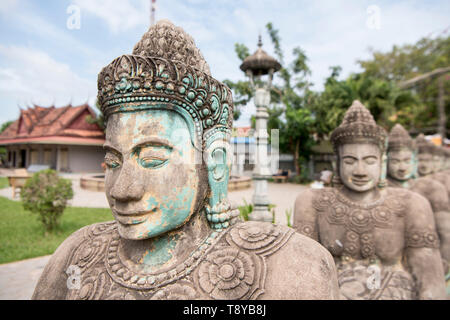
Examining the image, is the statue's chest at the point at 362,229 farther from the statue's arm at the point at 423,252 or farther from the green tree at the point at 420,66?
the green tree at the point at 420,66

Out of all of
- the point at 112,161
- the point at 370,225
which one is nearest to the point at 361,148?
the point at 370,225

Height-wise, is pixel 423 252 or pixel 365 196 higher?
pixel 365 196

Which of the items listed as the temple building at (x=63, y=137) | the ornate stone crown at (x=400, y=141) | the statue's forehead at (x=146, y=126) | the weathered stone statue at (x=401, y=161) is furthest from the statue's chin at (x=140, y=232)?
the temple building at (x=63, y=137)

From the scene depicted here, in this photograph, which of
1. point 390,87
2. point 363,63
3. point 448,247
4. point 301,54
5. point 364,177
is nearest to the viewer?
point 364,177

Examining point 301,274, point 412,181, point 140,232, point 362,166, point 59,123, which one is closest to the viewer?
point 301,274

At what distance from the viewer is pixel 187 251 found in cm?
149

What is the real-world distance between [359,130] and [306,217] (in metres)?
1.02

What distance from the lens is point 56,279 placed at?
5.31 ft

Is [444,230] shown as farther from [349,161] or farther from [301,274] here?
[301,274]

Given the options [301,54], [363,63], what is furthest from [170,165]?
[363,63]

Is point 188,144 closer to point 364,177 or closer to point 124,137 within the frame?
point 124,137

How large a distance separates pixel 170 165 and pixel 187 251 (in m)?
0.46

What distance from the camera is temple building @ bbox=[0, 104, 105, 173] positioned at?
743 inches

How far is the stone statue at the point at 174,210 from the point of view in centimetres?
133
